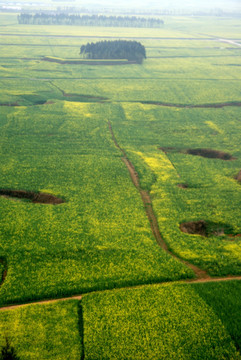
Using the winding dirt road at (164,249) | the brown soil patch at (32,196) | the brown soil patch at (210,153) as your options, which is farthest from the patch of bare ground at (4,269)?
the brown soil patch at (210,153)

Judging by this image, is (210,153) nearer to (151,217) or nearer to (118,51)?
(151,217)

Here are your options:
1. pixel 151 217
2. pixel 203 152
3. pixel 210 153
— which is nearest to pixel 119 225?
pixel 151 217

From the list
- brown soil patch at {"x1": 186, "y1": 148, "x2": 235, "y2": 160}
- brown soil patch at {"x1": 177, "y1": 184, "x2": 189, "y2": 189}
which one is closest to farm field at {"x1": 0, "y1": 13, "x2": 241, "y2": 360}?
brown soil patch at {"x1": 186, "y1": 148, "x2": 235, "y2": 160}

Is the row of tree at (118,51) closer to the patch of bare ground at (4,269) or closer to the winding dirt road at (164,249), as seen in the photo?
the winding dirt road at (164,249)

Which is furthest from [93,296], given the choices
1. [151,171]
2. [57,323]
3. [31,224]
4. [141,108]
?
[141,108]

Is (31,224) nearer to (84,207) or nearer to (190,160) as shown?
(84,207)

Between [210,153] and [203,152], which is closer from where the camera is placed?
[210,153]

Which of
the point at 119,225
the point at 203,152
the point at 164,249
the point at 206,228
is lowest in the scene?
the point at 164,249
